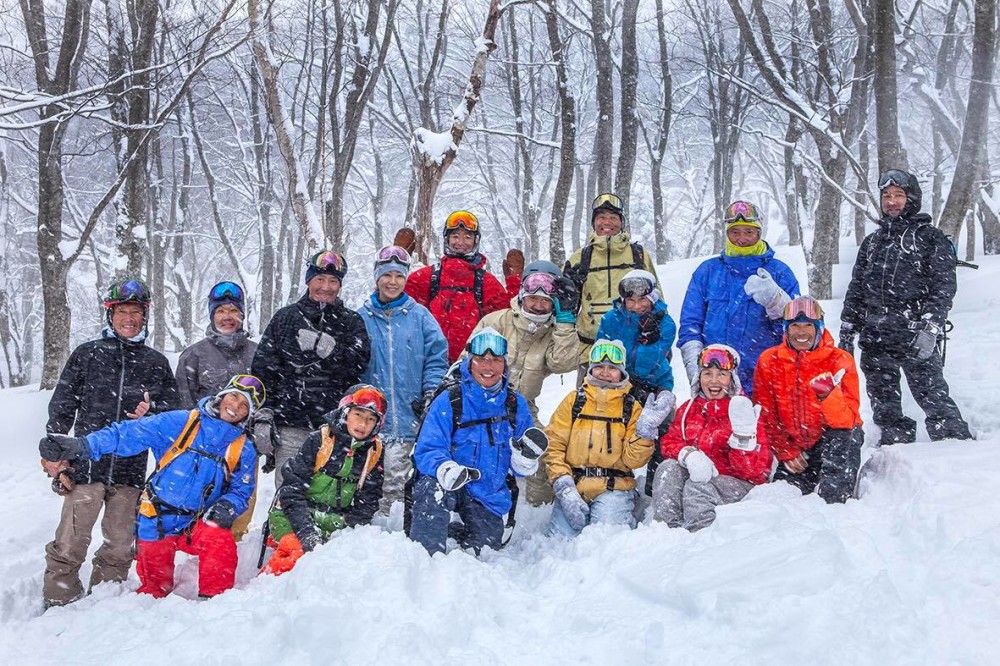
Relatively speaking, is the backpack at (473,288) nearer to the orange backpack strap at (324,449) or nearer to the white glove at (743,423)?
the orange backpack strap at (324,449)

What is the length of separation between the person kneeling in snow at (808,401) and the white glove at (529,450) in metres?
1.61

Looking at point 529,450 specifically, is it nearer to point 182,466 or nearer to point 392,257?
point 392,257

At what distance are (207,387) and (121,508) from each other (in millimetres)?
1073

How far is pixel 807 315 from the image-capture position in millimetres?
4531

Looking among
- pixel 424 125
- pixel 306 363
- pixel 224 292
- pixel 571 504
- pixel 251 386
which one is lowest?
pixel 571 504

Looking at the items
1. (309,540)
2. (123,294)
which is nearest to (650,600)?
(309,540)

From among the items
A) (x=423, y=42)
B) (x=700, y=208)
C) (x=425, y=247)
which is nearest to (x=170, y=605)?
(x=425, y=247)

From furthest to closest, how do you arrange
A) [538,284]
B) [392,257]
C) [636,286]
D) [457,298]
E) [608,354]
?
[457,298] < [392,257] < [538,284] < [636,286] < [608,354]

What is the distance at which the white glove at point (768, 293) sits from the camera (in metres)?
4.80

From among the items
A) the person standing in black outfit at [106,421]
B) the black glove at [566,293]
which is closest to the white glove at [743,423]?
the black glove at [566,293]

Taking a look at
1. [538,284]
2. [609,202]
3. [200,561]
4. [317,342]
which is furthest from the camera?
[609,202]

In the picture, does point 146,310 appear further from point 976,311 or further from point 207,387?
point 976,311

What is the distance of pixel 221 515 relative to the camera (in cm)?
421

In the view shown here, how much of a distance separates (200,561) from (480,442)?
1940 millimetres
